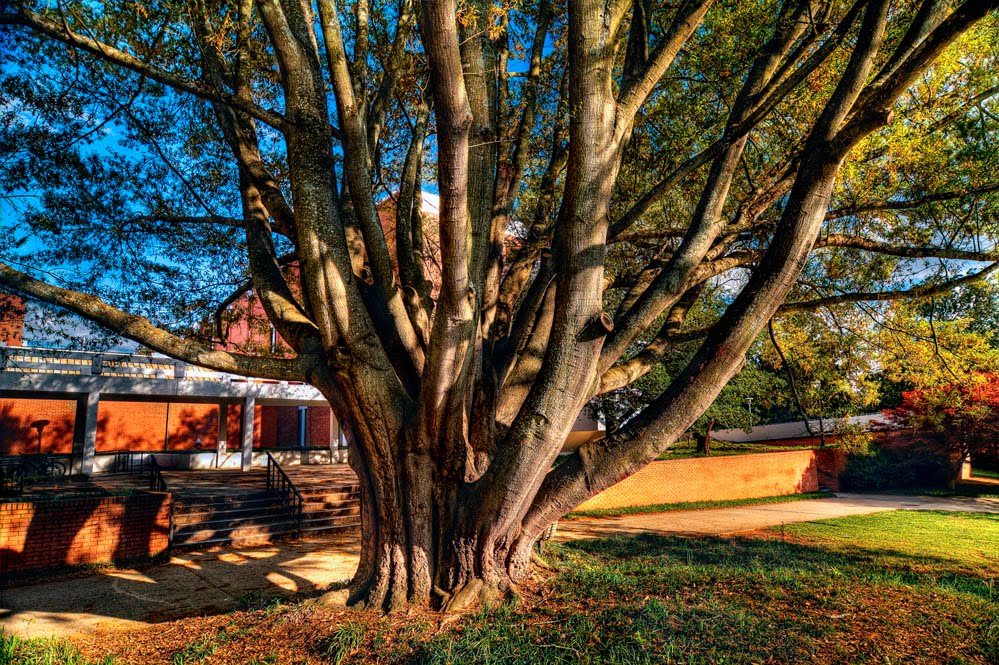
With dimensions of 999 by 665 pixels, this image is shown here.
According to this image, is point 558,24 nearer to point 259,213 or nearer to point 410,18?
point 410,18

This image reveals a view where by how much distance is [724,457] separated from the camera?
18.9m

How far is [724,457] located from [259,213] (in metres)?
16.5

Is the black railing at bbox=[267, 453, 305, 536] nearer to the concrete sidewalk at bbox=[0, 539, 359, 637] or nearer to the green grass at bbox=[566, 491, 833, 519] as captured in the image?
the concrete sidewalk at bbox=[0, 539, 359, 637]

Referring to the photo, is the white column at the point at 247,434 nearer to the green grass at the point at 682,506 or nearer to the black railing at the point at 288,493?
the black railing at the point at 288,493

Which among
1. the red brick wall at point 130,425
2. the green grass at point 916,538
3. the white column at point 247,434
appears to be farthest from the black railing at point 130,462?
the green grass at point 916,538

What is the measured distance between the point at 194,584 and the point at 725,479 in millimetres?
15097

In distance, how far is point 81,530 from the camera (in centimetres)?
978

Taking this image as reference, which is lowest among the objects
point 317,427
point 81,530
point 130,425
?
point 81,530

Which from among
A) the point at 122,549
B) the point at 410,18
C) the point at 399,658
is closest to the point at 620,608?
the point at 399,658

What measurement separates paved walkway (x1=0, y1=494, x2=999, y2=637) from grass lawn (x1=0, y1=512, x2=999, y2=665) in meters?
1.43

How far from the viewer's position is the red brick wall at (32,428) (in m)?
22.1

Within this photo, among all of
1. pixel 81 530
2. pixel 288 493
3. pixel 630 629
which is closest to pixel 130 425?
pixel 288 493

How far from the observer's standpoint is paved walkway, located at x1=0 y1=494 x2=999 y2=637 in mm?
6793

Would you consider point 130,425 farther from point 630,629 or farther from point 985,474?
point 985,474
